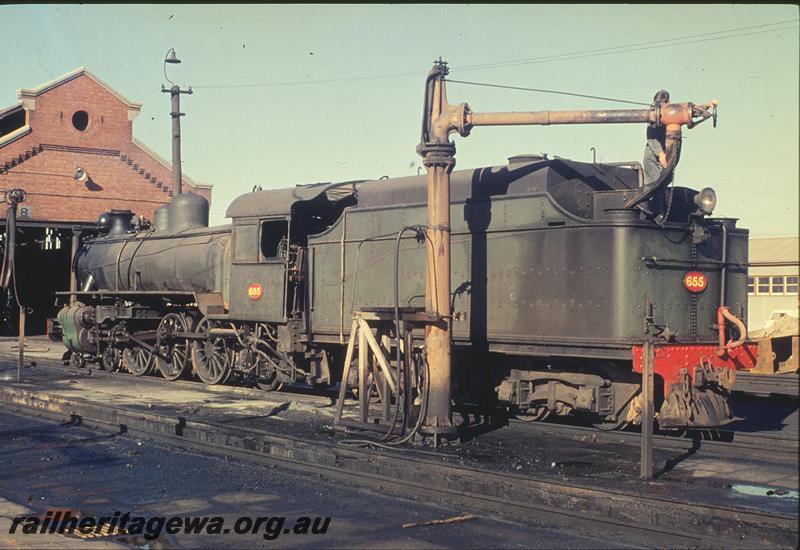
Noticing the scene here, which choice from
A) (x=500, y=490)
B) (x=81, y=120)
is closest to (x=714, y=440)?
(x=500, y=490)

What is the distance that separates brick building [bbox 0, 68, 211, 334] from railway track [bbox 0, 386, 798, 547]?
24564 millimetres

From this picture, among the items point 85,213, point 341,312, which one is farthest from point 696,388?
point 85,213

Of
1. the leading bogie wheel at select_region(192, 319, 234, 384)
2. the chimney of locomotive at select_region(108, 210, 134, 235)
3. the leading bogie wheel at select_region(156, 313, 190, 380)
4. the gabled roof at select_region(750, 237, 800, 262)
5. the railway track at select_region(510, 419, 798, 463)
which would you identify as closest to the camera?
the railway track at select_region(510, 419, 798, 463)

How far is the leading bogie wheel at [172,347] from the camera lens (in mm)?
17484

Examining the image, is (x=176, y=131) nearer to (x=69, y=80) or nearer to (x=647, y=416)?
(x=69, y=80)

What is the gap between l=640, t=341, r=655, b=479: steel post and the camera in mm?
8305

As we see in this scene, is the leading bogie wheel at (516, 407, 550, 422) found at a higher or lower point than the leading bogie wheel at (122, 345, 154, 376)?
lower

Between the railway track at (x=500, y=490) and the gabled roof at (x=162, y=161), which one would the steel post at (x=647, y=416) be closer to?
the railway track at (x=500, y=490)

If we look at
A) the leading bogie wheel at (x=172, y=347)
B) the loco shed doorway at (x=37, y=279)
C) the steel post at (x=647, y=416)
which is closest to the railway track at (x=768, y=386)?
the steel post at (x=647, y=416)

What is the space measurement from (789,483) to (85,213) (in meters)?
32.4

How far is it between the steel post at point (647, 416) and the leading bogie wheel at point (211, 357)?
30.4 ft

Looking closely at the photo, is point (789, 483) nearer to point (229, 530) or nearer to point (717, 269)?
point (717, 269)

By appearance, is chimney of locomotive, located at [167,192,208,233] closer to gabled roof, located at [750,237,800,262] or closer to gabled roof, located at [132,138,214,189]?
gabled roof, located at [132,138,214,189]

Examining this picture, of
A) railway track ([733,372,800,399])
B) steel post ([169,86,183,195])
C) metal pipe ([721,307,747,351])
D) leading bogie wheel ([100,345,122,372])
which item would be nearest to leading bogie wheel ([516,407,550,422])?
metal pipe ([721,307,747,351])
